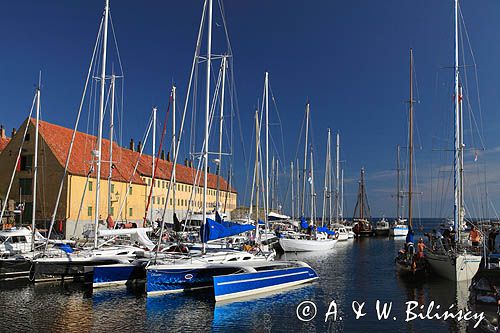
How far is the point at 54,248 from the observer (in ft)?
99.8

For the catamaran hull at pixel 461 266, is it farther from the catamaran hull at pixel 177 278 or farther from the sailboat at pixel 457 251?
the catamaran hull at pixel 177 278

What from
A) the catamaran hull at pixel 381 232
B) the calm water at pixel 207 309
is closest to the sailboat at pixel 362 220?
the catamaran hull at pixel 381 232

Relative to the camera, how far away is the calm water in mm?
18359

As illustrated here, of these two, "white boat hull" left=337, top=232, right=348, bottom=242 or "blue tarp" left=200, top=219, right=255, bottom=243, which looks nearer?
"blue tarp" left=200, top=219, right=255, bottom=243

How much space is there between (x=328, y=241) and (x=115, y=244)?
28.7m

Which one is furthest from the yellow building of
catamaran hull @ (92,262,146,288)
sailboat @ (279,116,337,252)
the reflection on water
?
the reflection on water

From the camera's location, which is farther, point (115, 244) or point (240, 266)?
point (115, 244)

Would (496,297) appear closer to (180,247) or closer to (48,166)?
(180,247)

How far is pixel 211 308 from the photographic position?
21562 millimetres

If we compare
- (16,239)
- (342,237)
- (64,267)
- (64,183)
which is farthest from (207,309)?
(342,237)

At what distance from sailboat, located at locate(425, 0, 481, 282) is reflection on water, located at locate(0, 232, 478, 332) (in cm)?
91

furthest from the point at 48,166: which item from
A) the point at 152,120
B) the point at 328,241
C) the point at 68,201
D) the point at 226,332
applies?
the point at 226,332

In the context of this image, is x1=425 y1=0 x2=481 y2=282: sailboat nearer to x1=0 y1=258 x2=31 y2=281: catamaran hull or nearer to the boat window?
x1=0 y1=258 x2=31 y2=281: catamaran hull

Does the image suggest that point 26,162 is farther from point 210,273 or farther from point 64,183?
point 210,273
